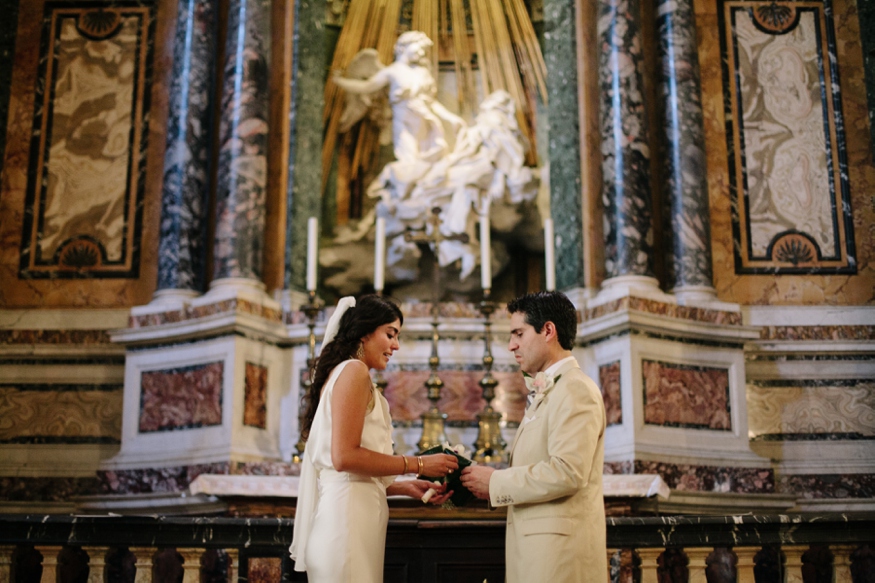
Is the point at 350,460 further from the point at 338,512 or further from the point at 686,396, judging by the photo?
the point at 686,396

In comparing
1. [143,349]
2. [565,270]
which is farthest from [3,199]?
[565,270]

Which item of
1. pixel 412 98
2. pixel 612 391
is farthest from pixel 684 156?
pixel 412 98

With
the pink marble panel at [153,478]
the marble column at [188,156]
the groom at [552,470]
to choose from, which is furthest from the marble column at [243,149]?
the groom at [552,470]

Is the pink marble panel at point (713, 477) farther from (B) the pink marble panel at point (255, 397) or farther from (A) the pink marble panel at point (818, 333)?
(B) the pink marble panel at point (255, 397)

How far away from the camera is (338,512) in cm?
334

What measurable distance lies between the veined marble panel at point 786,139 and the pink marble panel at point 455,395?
192 centimetres

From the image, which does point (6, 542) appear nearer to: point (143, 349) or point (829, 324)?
point (143, 349)

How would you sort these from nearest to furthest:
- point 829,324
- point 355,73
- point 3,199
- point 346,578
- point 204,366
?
point 346,578
point 204,366
point 829,324
point 3,199
point 355,73

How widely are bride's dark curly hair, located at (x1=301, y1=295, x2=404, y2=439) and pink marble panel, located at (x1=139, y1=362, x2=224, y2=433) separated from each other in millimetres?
3267

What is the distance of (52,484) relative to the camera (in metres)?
7.12

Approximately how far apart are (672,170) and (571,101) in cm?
91

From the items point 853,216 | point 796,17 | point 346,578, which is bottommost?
point 346,578

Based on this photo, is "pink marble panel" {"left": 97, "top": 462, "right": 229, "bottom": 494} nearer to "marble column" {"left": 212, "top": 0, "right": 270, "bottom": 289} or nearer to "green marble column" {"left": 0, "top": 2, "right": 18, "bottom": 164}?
"marble column" {"left": 212, "top": 0, "right": 270, "bottom": 289}

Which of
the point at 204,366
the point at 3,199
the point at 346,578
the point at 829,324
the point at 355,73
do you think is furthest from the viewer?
the point at 355,73
